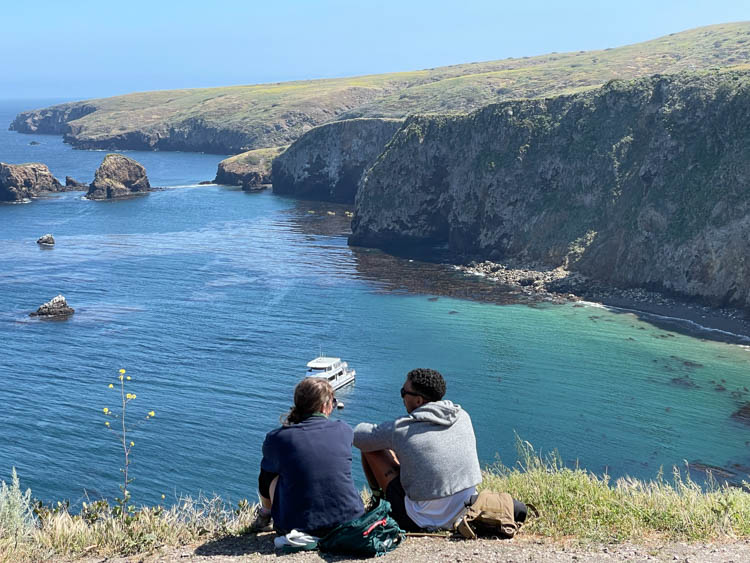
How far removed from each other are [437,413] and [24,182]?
413ft

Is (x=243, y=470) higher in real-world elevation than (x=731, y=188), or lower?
lower

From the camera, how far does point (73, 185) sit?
5300 inches

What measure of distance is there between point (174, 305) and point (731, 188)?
42808 mm

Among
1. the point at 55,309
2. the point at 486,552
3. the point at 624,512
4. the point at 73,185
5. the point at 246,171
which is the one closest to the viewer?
the point at 486,552

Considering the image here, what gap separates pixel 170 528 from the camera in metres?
10.6

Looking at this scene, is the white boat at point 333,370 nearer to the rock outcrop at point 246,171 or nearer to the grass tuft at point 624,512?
the grass tuft at point 624,512

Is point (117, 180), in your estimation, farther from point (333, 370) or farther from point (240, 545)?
point (240, 545)

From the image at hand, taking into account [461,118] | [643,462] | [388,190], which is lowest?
[643,462]

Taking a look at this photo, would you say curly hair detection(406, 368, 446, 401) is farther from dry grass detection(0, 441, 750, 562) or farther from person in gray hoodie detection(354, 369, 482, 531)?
dry grass detection(0, 441, 750, 562)

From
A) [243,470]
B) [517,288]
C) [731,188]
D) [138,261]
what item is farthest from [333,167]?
[243,470]

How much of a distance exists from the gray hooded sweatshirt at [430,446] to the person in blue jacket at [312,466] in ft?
1.89

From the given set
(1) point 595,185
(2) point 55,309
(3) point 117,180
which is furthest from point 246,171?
(2) point 55,309

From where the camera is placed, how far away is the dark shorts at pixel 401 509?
10133mm

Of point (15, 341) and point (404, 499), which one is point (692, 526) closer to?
point (404, 499)
